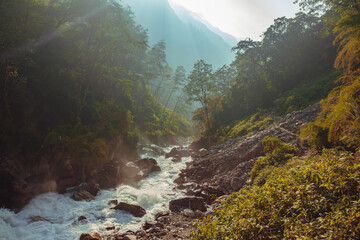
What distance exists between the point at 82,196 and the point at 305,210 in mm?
11130

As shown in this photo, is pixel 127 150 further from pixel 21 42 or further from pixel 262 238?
pixel 262 238

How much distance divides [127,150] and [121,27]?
475 inches

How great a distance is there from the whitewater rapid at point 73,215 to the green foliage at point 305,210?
537 centimetres

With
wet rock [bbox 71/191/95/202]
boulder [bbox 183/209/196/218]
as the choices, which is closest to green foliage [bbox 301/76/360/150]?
boulder [bbox 183/209/196/218]

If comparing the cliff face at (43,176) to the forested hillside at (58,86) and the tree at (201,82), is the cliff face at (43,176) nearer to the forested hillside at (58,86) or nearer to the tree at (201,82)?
the forested hillside at (58,86)

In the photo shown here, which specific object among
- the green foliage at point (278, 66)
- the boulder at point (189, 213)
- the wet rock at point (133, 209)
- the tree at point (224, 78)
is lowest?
the boulder at point (189, 213)

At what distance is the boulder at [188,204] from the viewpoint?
9.26 m

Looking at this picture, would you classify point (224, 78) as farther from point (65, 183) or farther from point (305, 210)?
point (305, 210)

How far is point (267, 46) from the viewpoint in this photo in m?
31.7

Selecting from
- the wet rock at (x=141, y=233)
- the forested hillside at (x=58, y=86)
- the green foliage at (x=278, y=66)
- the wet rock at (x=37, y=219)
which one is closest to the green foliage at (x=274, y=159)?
the wet rock at (x=141, y=233)

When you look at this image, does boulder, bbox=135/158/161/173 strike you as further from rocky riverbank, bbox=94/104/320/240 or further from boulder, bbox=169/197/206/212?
boulder, bbox=169/197/206/212

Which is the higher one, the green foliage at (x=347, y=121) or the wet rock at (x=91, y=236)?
the green foliage at (x=347, y=121)

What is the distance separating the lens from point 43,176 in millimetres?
10719

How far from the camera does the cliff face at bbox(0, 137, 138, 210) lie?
8.95 metres
